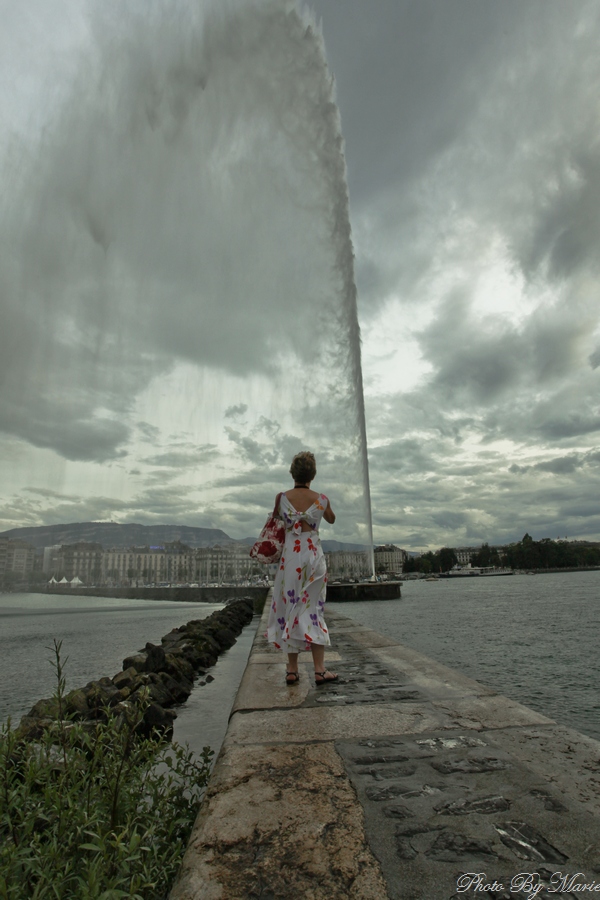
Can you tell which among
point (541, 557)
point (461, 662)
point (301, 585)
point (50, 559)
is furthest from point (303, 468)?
point (50, 559)

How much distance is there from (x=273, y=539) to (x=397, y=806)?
115 inches

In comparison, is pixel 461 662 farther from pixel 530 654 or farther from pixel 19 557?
pixel 19 557

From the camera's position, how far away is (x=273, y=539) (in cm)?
512

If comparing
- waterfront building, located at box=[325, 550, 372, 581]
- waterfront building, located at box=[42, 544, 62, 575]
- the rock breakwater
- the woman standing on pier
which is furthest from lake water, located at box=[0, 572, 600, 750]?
waterfront building, located at box=[42, 544, 62, 575]

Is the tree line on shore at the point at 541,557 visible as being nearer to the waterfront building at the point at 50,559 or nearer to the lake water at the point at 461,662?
the waterfront building at the point at 50,559

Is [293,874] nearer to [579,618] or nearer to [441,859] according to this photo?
[441,859]

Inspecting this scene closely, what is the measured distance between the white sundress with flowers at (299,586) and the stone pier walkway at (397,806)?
0.81 meters

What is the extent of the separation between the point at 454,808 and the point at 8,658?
20.8 m

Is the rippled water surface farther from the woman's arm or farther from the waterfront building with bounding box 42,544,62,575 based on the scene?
the waterfront building with bounding box 42,544,62,575

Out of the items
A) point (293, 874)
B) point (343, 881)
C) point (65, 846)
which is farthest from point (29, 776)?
point (343, 881)

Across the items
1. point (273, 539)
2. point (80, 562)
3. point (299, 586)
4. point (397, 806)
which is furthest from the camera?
point (80, 562)

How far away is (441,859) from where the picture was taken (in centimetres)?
195

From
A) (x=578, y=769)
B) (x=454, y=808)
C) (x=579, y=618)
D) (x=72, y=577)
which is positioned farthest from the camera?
(x=72, y=577)

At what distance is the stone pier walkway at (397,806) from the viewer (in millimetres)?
1838
